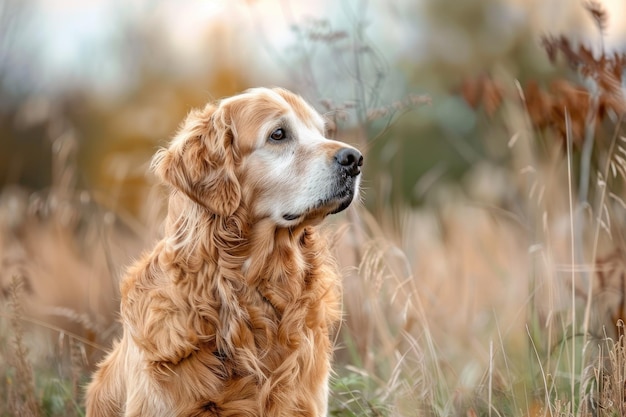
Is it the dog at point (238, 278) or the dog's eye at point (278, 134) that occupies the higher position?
the dog's eye at point (278, 134)

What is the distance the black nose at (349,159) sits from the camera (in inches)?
114

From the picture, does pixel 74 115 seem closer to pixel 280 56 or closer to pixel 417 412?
pixel 280 56

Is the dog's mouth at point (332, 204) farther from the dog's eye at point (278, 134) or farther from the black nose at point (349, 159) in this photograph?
the dog's eye at point (278, 134)

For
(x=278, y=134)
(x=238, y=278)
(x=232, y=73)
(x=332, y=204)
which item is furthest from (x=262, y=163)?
(x=232, y=73)

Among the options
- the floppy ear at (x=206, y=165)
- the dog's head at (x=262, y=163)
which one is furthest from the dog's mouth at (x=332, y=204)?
the floppy ear at (x=206, y=165)

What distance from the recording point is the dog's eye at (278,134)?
10.1 ft

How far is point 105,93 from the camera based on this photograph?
26.5 feet

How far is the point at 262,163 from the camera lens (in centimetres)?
306

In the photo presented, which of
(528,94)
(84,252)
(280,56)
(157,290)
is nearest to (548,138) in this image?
(528,94)

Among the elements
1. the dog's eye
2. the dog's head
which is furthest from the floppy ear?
the dog's eye

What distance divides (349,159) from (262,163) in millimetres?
359

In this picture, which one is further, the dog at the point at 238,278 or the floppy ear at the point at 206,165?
the floppy ear at the point at 206,165

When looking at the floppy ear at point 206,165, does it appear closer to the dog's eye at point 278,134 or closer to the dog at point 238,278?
the dog at point 238,278

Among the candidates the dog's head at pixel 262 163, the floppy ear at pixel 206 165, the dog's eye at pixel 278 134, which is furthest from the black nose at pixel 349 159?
the floppy ear at pixel 206 165
